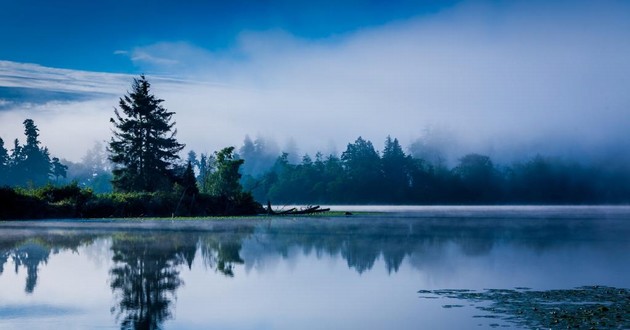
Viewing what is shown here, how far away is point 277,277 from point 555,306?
8313 mm

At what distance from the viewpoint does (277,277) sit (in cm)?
2003

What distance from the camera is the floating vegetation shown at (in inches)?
504

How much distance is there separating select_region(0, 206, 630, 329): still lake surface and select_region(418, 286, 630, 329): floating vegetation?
0.46 meters

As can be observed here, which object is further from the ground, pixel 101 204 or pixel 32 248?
pixel 101 204

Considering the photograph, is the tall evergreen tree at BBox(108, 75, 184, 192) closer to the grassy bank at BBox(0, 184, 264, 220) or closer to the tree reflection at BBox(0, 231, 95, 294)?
the grassy bank at BBox(0, 184, 264, 220)

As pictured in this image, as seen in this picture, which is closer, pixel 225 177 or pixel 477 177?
pixel 225 177

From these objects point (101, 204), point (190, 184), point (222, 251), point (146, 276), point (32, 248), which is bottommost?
point (146, 276)

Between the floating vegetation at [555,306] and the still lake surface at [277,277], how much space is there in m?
0.46

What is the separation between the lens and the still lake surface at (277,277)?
13719 millimetres

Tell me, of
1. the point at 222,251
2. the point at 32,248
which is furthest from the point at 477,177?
the point at 32,248

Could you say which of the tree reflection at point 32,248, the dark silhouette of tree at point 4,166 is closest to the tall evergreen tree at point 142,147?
the tree reflection at point 32,248

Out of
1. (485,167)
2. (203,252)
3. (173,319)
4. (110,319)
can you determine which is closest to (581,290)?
(173,319)

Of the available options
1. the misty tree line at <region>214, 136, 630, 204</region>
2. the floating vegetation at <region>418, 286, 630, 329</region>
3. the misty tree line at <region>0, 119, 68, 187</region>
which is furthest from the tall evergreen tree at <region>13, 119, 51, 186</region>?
the floating vegetation at <region>418, 286, 630, 329</region>

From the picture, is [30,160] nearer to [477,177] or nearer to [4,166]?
[4,166]
